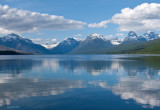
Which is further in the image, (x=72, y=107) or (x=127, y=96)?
(x=127, y=96)

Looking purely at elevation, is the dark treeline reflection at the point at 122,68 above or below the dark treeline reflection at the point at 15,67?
below

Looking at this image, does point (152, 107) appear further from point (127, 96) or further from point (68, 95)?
point (68, 95)

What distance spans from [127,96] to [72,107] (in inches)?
389

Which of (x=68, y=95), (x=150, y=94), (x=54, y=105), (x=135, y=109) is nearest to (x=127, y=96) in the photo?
(x=150, y=94)

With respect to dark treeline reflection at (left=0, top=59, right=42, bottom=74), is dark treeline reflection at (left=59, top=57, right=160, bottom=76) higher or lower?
lower

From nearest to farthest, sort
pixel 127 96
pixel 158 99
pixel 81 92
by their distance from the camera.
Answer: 1. pixel 158 99
2. pixel 127 96
3. pixel 81 92

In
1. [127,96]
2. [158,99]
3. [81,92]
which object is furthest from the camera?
[81,92]

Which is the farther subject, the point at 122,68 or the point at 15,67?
the point at 15,67

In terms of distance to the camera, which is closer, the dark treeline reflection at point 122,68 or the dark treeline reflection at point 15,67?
the dark treeline reflection at point 122,68

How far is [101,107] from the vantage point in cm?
2228

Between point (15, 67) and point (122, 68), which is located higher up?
point (15, 67)

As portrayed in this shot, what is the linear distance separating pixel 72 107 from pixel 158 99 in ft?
41.9

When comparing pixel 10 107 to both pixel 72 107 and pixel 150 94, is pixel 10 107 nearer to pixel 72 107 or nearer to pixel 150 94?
pixel 72 107

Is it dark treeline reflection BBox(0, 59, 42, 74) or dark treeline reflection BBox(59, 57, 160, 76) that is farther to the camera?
dark treeline reflection BBox(0, 59, 42, 74)
